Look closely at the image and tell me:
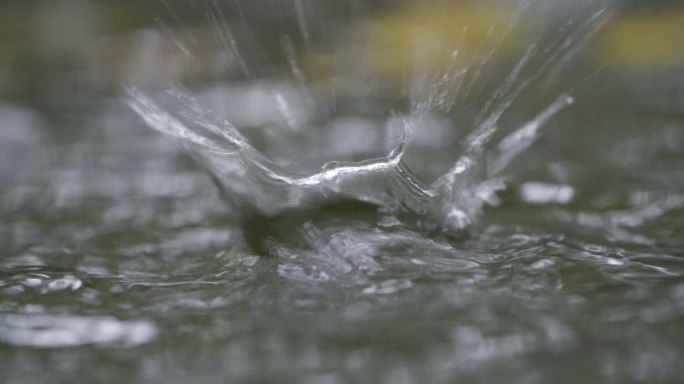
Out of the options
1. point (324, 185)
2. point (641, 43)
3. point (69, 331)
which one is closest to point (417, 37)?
point (641, 43)

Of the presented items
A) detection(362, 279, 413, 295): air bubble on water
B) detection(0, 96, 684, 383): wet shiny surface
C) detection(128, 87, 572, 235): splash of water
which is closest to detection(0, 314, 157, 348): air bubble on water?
detection(0, 96, 684, 383): wet shiny surface

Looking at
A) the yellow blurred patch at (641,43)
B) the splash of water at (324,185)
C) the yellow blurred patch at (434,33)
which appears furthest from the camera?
the yellow blurred patch at (434,33)

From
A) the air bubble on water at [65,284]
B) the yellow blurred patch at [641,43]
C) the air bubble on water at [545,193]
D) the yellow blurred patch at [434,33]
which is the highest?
the yellow blurred patch at [434,33]

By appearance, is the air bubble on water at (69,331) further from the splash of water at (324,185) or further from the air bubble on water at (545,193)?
the air bubble on water at (545,193)

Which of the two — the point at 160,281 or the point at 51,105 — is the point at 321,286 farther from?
the point at 51,105

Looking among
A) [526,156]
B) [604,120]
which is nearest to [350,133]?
[526,156]

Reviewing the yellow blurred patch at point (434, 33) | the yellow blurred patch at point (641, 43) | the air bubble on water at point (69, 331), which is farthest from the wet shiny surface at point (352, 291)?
the yellow blurred patch at point (434, 33)

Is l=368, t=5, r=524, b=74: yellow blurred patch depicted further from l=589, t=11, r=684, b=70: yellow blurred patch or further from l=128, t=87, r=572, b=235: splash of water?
l=128, t=87, r=572, b=235: splash of water
